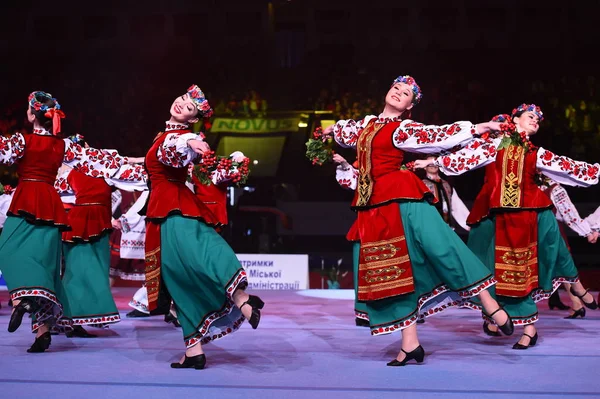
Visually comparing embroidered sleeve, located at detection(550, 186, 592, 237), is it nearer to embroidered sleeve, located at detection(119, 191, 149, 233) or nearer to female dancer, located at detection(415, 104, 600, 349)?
female dancer, located at detection(415, 104, 600, 349)

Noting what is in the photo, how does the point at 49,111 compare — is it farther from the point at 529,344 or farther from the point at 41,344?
the point at 529,344

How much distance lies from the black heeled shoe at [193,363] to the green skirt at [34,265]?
0.85m

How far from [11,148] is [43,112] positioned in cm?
27

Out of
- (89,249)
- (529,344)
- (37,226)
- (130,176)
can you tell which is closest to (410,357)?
(529,344)

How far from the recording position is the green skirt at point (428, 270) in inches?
140

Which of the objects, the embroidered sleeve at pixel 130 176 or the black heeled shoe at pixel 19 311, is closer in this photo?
the black heeled shoe at pixel 19 311

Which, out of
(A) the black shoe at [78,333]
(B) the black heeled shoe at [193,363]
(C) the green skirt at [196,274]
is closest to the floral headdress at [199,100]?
(C) the green skirt at [196,274]

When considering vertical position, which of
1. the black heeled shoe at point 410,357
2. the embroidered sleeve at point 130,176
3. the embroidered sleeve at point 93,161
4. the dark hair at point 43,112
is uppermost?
the dark hair at point 43,112

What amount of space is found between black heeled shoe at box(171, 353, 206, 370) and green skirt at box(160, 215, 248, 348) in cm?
6

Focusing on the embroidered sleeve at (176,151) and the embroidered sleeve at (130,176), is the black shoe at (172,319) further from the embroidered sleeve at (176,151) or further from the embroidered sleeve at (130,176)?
the embroidered sleeve at (176,151)

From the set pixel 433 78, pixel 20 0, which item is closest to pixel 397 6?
pixel 433 78

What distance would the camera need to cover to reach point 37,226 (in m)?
4.00

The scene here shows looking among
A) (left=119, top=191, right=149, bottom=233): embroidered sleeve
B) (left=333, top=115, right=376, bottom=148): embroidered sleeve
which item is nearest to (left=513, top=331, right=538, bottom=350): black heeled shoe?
(left=333, top=115, right=376, bottom=148): embroidered sleeve

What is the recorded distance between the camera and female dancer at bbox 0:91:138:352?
153 inches
